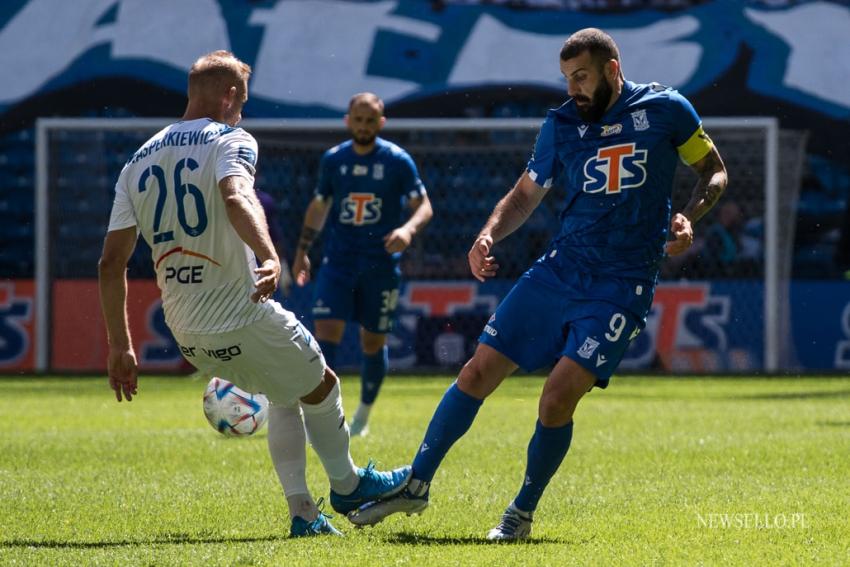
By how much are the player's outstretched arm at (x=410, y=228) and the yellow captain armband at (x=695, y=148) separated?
9.93 feet

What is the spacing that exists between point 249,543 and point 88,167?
14.9 m

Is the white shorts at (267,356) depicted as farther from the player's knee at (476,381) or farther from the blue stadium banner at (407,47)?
the blue stadium banner at (407,47)

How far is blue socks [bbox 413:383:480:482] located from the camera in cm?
632

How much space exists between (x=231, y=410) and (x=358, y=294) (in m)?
3.57

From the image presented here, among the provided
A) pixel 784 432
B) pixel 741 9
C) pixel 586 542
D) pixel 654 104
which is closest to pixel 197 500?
pixel 586 542

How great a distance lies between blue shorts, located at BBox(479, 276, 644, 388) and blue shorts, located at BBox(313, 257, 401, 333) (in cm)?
489

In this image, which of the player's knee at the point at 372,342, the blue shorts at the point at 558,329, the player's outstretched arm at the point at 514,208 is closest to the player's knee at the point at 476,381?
the blue shorts at the point at 558,329

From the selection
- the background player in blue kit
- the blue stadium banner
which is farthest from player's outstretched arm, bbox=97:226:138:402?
the blue stadium banner

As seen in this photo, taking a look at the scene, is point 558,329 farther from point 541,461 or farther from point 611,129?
point 611,129

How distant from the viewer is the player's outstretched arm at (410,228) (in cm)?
910

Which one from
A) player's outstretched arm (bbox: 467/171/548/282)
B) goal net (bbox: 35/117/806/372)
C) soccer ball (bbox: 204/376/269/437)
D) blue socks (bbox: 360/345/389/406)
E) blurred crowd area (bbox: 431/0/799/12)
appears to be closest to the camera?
player's outstretched arm (bbox: 467/171/548/282)

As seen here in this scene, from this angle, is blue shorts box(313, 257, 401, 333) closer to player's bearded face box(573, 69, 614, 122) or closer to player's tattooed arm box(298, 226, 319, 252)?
player's tattooed arm box(298, 226, 319, 252)

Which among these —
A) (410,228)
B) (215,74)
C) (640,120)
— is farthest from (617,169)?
(410,228)

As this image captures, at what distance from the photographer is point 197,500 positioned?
23.7 ft
